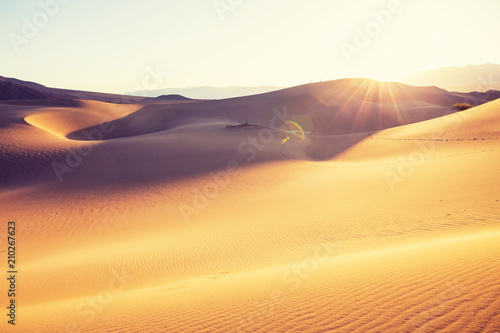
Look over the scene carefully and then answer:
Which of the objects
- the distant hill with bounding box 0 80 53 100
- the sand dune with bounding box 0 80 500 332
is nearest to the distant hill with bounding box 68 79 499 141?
the sand dune with bounding box 0 80 500 332

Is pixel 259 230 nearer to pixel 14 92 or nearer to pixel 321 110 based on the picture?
pixel 321 110

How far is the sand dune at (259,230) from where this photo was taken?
3598 millimetres

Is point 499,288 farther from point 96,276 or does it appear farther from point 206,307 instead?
point 96,276

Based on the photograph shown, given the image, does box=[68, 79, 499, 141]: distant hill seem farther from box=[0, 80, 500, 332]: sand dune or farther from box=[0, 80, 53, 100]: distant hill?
box=[0, 80, 53, 100]: distant hill

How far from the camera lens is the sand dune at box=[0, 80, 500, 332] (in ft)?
11.8

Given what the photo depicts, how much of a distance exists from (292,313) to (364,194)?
7.71 m

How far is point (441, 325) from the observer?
112 inches

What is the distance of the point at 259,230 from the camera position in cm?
866

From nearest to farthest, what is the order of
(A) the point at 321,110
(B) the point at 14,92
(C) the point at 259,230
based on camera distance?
(C) the point at 259,230 < (A) the point at 321,110 < (B) the point at 14,92

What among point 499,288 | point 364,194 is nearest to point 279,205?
point 364,194

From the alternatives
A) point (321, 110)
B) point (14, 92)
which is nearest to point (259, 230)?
point (321, 110)

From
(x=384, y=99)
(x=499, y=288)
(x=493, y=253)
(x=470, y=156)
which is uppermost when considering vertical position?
(x=384, y=99)

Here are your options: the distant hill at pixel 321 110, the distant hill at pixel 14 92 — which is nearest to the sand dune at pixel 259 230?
the distant hill at pixel 321 110

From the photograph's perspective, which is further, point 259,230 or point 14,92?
point 14,92
